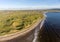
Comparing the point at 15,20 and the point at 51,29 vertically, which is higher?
the point at 15,20

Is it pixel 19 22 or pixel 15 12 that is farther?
pixel 15 12

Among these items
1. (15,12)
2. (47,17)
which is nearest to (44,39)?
(47,17)

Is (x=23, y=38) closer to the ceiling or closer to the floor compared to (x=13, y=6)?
closer to the floor

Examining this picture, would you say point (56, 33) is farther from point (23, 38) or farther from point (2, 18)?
point (2, 18)

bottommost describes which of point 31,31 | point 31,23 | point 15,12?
point 31,31
